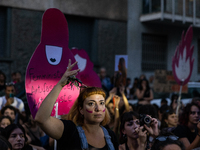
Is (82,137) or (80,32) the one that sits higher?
(80,32)

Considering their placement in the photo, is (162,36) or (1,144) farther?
(162,36)

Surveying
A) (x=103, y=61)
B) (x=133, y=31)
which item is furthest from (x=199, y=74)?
(x=103, y=61)

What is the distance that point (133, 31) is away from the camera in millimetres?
14805

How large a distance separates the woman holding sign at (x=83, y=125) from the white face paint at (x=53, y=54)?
1.04m

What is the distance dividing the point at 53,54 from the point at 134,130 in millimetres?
1285

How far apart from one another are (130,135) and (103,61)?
9902mm

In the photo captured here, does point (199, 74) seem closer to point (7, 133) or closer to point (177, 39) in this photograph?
point (177, 39)

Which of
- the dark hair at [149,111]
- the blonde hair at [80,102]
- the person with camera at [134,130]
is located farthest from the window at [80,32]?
the blonde hair at [80,102]

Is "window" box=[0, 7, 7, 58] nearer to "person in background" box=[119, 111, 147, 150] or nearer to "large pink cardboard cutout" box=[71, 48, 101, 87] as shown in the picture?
"large pink cardboard cutout" box=[71, 48, 101, 87]

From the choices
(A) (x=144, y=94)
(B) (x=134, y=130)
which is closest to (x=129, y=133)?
(B) (x=134, y=130)

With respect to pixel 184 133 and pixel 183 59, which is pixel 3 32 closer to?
pixel 183 59

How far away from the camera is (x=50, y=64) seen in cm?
371

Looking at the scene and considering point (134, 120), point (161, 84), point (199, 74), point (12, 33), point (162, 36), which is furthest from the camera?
point (199, 74)

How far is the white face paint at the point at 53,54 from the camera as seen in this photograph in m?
3.69
